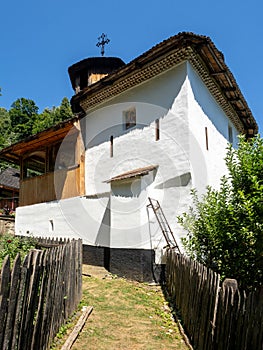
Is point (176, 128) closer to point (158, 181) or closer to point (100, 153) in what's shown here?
point (158, 181)

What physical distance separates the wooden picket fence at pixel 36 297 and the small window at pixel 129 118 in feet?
20.0

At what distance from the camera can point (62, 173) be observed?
37.6ft

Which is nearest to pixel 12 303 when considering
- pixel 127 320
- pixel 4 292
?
pixel 4 292

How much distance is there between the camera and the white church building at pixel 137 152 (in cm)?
801

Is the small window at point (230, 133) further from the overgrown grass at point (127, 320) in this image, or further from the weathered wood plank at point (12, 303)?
the weathered wood plank at point (12, 303)

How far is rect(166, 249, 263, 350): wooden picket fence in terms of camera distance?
253cm

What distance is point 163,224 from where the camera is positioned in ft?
26.2

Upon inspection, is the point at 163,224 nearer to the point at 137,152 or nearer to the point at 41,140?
the point at 137,152

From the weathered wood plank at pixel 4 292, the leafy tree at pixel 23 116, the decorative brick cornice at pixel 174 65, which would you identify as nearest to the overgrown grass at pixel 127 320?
the weathered wood plank at pixel 4 292

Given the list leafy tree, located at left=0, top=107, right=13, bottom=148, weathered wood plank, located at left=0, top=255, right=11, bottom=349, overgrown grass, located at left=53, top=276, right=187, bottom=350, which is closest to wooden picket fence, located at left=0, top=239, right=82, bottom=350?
weathered wood plank, located at left=0, top=255, right=11, bottom=349

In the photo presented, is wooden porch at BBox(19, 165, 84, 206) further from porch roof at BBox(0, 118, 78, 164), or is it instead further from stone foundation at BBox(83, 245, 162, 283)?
stone foundation at BBox(83, 245, 162, 283)

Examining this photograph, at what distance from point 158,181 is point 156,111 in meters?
2.43

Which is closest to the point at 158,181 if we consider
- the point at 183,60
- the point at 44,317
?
the point at 183,60

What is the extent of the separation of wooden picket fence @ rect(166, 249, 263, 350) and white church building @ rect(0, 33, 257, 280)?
10.1 feet
